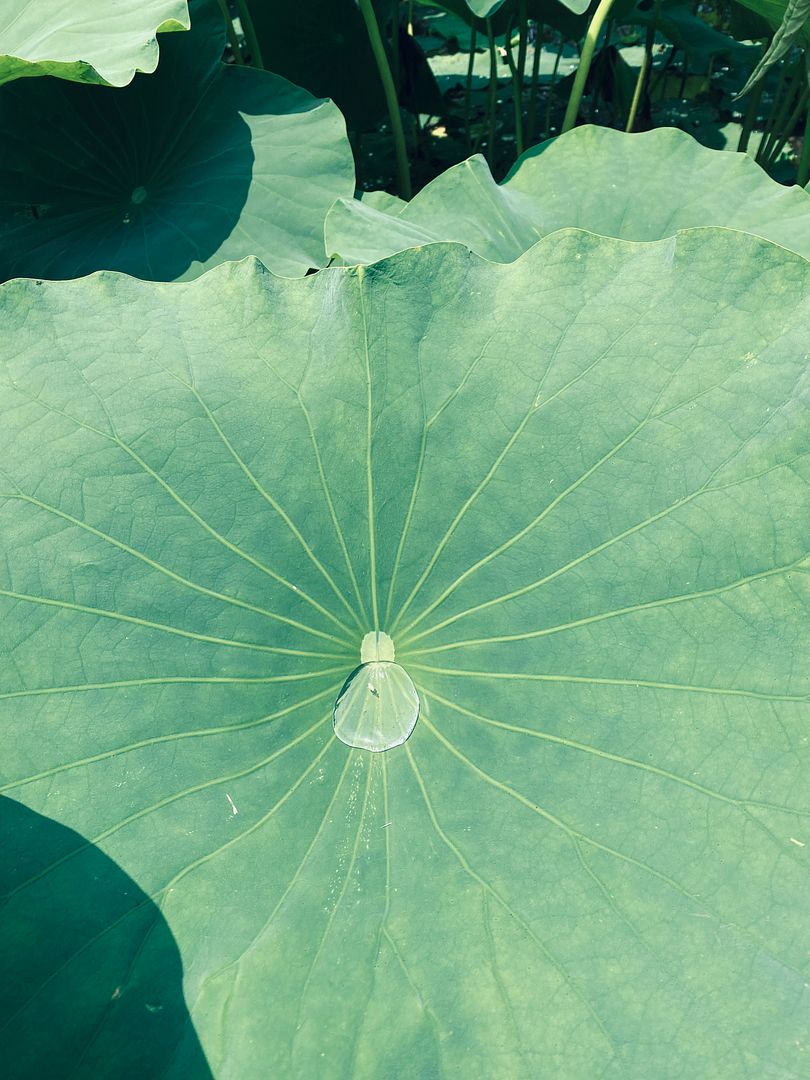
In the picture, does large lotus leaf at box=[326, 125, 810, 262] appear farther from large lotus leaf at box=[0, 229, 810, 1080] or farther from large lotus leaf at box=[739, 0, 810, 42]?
large lotus leaf at box=[0, 229, 810, 1080]

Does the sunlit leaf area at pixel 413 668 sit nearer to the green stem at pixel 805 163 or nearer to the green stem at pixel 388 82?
the green stem at pixel 805 163

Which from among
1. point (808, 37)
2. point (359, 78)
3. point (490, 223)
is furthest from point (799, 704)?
point (359, 78)

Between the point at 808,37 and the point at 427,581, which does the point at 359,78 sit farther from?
the point at 427,581

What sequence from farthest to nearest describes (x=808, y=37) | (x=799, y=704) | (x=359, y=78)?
(x=359, y=78), (x=808, y=37), (x=799, y=704)

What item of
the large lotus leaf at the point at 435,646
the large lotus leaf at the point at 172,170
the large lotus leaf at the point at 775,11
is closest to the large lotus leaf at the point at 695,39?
the large lotus leaf at the point at 775,11

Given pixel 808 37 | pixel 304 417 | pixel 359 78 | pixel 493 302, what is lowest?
pixel 359 78

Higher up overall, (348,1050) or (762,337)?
(762,337)

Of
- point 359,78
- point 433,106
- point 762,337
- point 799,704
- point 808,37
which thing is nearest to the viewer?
point 799,704
